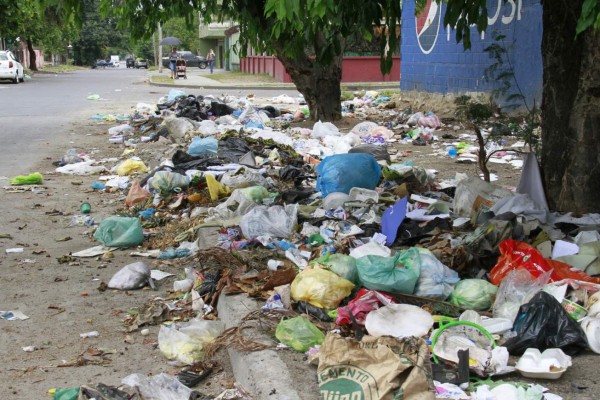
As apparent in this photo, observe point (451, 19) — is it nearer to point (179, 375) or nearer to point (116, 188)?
point (179, 375)

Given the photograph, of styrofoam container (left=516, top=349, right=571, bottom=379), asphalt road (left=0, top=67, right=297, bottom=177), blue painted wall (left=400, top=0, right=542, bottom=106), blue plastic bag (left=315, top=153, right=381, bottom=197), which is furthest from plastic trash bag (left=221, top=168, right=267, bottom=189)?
styrofoam container (left=516, top=349, right=571, bottom=379)

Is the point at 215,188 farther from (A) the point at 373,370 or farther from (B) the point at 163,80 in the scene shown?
(B) the point at 163,80

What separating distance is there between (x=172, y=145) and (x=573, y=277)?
883cm

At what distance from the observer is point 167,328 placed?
4.29m

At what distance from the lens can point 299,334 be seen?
3752 millimetres

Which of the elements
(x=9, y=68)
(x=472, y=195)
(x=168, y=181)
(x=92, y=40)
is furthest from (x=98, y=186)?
(x=92, y=40)

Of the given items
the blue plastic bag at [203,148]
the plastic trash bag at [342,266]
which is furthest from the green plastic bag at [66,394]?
the blue plastic bag at [203,148]

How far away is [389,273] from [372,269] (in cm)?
10

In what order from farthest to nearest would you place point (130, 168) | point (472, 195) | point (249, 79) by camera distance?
1. point (249, 79)
2. point (130, 168)
3. point (472, 195)

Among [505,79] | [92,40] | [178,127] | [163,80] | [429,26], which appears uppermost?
[92,40]

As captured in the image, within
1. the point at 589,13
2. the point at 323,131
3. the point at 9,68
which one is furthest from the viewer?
the point at 9,68

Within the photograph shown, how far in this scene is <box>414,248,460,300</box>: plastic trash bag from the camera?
14.1 feet

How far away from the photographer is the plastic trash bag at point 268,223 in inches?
231

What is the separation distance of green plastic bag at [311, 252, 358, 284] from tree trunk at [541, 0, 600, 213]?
2.04 m
